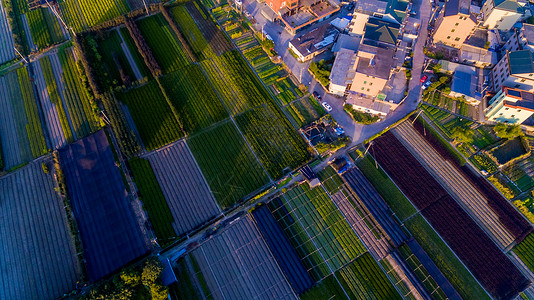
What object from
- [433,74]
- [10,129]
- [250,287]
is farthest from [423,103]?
[10,129]

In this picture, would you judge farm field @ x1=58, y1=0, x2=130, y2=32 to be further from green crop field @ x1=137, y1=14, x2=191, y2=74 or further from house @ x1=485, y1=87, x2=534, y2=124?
house @ x1=485, y1=87, x2=534, y2=124

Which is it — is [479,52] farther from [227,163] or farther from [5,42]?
[5,42]

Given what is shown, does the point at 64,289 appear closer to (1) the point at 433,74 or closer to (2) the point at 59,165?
(2) the point at 59,165

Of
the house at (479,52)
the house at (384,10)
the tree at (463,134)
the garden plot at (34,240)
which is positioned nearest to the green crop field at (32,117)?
the garden plot at (34,240)

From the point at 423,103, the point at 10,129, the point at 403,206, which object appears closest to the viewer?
the point at 403,206

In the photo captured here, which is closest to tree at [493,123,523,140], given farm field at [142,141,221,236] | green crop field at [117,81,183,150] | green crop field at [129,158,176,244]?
farm field at [142,141,221,236]

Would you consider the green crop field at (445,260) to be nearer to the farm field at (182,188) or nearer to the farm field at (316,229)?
the farm field at (316,229)
